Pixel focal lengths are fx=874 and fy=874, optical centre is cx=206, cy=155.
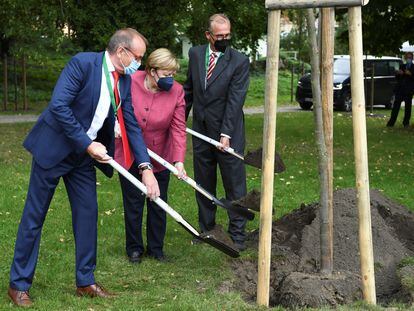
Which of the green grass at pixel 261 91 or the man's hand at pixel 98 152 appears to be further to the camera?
the green grass at pixel 261 91

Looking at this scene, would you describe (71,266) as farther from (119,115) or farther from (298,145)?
(298,145)

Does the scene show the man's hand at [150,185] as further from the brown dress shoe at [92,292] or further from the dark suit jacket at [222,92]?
the dark suit jacket at [222,92]

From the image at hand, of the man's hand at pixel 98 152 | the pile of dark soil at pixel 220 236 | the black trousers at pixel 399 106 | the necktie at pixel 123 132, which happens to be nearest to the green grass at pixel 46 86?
the black trousers at pixel 399 106

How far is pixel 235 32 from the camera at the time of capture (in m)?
22.7

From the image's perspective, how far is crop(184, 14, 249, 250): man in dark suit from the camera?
8.02m

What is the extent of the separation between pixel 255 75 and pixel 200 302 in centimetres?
3104

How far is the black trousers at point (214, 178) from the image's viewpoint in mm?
8234

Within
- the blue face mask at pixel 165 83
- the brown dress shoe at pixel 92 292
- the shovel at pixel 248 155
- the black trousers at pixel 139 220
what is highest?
the blue face mask at pixel 165 83

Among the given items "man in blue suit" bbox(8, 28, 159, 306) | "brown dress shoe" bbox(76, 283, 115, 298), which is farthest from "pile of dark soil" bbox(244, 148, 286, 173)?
"brown dress shoe" bbox(76, 283, 115, 298)

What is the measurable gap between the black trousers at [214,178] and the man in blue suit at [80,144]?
1808 mm

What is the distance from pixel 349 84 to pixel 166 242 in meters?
20.8

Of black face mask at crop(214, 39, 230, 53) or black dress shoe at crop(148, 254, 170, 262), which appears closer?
black dress shoe at crop(148, 254, 170, 262)

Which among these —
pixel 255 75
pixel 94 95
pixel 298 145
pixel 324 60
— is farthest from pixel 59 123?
pixel 255 75

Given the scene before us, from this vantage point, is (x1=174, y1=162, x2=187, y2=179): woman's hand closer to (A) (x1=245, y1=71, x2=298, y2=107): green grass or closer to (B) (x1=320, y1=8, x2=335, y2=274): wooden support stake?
(B) (x1=320, y1=8, x2=335, y2=274): wooden support stake
